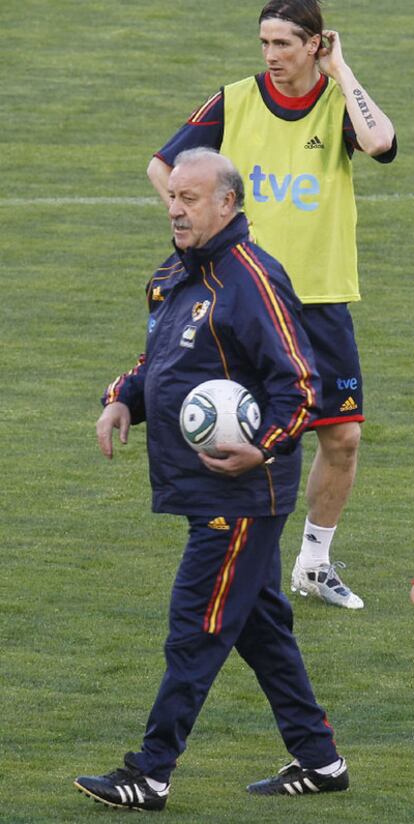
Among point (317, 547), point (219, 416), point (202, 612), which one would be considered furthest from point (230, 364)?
point (317, 547)

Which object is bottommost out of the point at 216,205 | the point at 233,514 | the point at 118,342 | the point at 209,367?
the point at 118,342

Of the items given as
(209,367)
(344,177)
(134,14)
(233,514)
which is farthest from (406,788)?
(134,14)

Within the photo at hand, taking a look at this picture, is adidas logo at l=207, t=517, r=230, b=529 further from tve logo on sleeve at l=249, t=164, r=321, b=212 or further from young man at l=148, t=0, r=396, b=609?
tve logo on sleeve at l=249, t=164, r=321, b=212

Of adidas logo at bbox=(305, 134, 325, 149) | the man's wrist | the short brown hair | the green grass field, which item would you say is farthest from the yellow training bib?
the man's wrist

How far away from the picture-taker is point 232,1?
23.7m

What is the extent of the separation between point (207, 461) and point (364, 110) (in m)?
2.33

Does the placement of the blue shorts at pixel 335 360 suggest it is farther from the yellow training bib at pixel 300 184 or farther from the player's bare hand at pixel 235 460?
the player's bare hand at pixel 235 460

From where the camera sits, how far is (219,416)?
5.48 metres

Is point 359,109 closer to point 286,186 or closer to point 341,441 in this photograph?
point 286,186

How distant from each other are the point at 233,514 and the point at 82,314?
8693 millimetres

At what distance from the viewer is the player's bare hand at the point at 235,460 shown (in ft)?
18.1

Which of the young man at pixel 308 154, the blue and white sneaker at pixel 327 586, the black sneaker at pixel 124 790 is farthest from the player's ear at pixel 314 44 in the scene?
the black sneaker at pixel 124 790

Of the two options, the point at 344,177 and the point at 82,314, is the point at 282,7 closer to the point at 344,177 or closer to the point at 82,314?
the point at 344,177

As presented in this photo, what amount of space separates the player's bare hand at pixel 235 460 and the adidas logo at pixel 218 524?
0.51 ft
